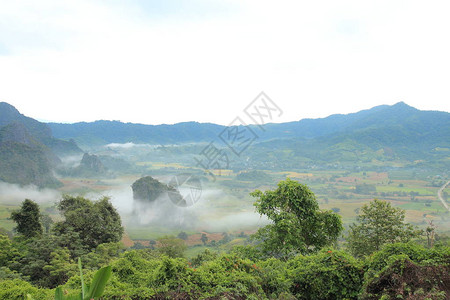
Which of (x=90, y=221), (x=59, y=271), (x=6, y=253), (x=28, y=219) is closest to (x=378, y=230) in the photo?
(x=59, y=271)

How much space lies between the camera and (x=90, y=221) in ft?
71.3

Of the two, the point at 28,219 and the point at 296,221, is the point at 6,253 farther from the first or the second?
the point at 296,221

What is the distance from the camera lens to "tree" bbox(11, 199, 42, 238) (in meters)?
21.5

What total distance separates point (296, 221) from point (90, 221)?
1816 cm

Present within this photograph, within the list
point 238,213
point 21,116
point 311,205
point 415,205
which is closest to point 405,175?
point 415,205

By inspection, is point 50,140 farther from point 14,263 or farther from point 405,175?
point 405,175

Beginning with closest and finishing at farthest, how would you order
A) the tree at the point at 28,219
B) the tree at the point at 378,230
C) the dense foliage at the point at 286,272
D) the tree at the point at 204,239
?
A: the dense foliage at the point at 286,272 → the tree at the point at 378,230 → the tree at the point at 28,219 → the tree at the point at 204,239

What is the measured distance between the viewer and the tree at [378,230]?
1366cm

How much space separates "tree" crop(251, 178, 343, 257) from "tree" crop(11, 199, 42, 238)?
20.4m

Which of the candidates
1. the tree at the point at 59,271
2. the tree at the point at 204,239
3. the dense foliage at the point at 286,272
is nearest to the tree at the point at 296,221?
the dense foliage at the point at 286,272

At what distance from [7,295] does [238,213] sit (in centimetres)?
9025

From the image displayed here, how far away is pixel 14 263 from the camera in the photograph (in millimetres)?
15469

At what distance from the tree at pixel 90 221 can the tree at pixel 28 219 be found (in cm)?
218

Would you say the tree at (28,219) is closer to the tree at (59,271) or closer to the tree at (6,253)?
the tree at (6,253)
